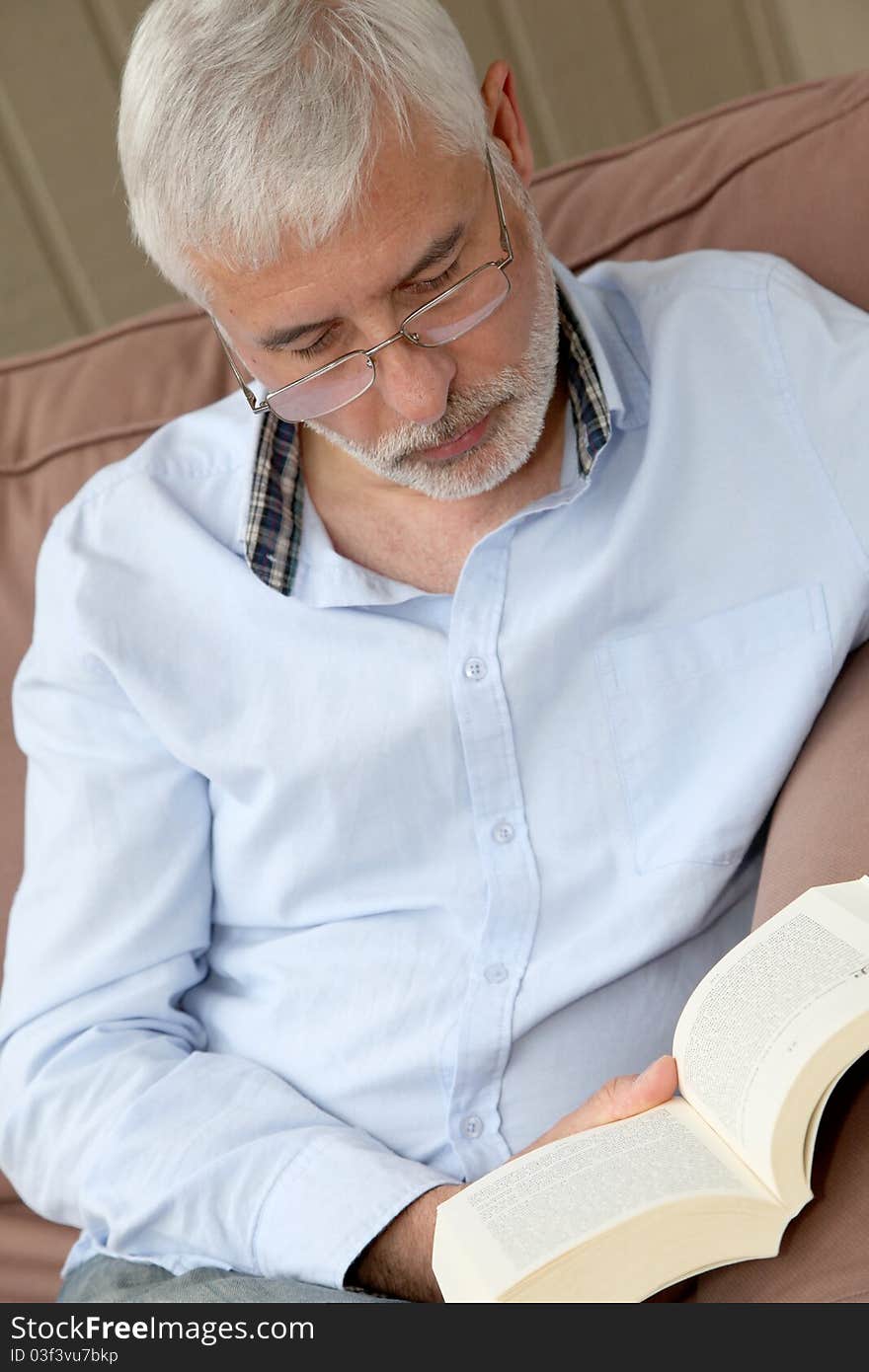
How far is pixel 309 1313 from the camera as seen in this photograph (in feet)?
3.42

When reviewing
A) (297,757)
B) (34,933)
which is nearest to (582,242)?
(297,757)

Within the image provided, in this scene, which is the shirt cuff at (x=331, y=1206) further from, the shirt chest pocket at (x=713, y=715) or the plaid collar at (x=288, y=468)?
the plaid collar at (x=288, y=468)

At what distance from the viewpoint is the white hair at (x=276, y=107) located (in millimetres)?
1106

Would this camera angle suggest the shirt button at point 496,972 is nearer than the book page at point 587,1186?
No

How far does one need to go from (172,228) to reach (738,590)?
57 centimetres

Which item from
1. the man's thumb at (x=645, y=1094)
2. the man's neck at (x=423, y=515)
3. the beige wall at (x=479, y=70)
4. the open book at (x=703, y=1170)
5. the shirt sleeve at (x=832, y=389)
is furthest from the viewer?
the beige wall at (x=479, y=70)

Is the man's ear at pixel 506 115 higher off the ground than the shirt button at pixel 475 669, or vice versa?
the man's ear at pixel 506 115

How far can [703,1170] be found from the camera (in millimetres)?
876

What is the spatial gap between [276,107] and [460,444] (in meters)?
0.31

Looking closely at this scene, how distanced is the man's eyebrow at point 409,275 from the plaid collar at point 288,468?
0.59 feet

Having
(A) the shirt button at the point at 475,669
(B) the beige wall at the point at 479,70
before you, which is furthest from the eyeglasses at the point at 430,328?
(B) the beige wall at the point at 479,70

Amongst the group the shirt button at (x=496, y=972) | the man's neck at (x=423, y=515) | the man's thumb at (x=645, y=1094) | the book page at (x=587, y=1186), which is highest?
the man's neck at (x=423, y=515)

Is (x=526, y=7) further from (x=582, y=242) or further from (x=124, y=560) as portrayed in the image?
(x=124, y=560)

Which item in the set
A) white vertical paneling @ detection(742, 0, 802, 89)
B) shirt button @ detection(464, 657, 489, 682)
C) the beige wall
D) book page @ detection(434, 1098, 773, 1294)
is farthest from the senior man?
white vertical paneling @ detection(742, 0, 802, 89)
